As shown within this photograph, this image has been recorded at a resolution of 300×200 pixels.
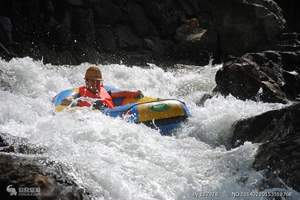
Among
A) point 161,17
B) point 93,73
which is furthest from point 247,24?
point 93,73

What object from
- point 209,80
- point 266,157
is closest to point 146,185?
point 266,157

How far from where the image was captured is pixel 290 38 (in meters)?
15.0

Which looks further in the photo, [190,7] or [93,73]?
[190,7]

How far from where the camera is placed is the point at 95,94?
877cm

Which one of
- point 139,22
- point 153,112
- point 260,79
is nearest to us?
point 153,112

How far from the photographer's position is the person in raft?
8422 millimetres

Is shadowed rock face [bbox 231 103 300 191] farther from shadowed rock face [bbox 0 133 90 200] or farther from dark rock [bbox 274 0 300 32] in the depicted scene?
dark rock [bbox 274 0 300 32]

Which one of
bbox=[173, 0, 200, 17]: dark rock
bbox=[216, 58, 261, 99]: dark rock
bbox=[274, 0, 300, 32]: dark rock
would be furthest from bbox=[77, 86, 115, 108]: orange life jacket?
bbox=[274, 0, 300, 32]: dark rock

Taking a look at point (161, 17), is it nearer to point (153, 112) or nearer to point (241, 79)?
point (241, 79)

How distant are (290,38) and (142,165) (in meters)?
10.2

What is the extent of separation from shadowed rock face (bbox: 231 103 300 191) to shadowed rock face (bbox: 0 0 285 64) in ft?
26.1

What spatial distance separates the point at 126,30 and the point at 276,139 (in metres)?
13.4

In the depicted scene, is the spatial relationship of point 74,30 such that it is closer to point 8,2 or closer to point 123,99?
point 8,2

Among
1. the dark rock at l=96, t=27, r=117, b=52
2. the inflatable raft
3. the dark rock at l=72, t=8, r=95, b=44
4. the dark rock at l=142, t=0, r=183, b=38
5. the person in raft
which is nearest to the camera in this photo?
the inflatable raft
